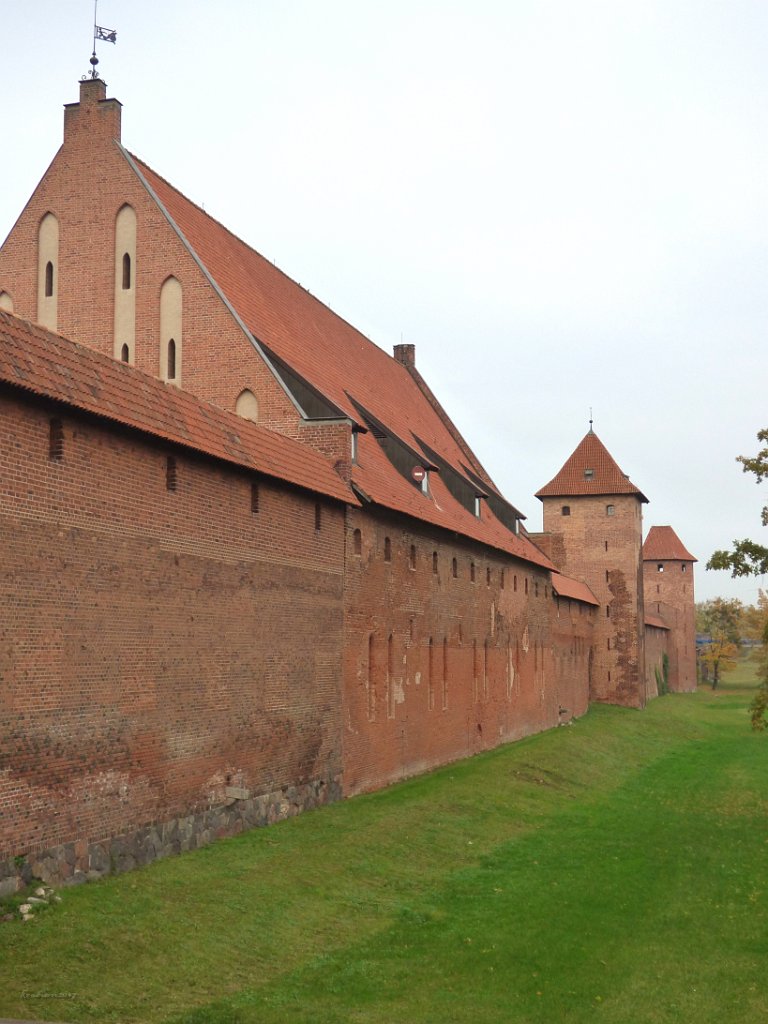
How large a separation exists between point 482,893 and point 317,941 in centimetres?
328

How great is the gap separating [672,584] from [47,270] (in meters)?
59.9

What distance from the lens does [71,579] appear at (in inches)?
465

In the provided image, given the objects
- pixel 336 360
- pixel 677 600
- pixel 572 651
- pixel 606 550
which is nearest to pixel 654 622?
pixel 677 600

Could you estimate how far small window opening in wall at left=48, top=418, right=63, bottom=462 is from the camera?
11555 mm

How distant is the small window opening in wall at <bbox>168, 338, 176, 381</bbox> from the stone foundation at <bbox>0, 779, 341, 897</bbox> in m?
7.71

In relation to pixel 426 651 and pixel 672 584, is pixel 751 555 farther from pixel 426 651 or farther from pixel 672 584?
pixel 672 584

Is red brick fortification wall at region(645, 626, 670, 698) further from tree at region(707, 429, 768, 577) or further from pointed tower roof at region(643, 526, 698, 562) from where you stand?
tree at region(707, 429, 768, 577)

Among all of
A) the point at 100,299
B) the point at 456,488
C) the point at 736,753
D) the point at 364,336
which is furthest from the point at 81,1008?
the point at 736,753

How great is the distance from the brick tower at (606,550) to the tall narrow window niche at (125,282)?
30.7 metres

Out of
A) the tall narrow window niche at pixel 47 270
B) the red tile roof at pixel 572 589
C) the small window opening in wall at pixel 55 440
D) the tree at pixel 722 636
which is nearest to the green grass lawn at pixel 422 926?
the small window opening in wall at pixel 55 440

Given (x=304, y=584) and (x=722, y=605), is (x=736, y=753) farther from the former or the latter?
(x=722, y=605)

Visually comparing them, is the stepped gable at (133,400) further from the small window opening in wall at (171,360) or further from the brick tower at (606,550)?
the brick tower at (606,550)

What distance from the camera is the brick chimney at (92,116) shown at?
69.4 ft

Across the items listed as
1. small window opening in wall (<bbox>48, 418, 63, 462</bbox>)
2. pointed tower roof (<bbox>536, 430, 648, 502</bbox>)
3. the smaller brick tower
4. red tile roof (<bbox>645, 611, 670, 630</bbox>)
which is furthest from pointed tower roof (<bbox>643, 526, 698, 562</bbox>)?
small window opening in wall (<bbox>48, 418, 63, 462</bbox>)
